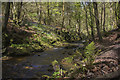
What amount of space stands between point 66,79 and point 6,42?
9.01m

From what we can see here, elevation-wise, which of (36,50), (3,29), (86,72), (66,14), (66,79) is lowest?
(36,50)

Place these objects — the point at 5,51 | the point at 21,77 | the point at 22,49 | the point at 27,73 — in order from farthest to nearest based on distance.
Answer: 1. the point at 22,49
2. the point at 5,51
3. the point at 27,73
4. the point at 21,77

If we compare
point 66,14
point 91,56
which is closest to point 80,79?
point 91,56

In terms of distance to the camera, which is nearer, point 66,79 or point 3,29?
point 66,79

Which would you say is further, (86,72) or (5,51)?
(5,51)

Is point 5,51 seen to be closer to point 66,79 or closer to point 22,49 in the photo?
point 22,49

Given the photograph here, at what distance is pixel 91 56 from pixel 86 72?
1.59 meters

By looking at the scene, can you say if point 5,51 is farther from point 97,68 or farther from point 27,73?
point 97,68

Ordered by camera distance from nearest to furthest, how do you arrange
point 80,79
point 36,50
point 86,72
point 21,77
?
1. point 80,79
2. point 86,72
3. point 21,77
4. point 36,50

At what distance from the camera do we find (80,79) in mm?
4137

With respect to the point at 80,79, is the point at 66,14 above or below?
above

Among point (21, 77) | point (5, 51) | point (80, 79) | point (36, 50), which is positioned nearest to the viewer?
point (80, 79)

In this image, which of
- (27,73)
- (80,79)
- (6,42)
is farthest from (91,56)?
(6,42)

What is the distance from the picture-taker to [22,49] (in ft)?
35.4
